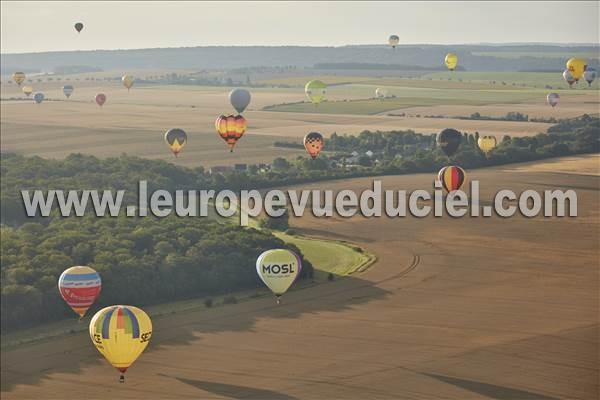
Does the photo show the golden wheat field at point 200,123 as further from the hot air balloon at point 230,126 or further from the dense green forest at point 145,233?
the hot air balloon at point 230,126

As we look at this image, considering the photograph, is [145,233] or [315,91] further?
[315,91]

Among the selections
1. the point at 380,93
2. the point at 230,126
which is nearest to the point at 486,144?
the point at 230,126

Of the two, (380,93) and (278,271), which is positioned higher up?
(380,93)

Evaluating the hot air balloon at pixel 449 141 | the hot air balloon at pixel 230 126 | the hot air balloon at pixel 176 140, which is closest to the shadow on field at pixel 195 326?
the hot air balloon at pixel 230 126

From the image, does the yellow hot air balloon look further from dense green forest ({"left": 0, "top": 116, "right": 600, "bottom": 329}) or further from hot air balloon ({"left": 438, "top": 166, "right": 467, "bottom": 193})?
hot air balloon ({"left": 438, "top": 166, "right": 467, "bottom": 193})

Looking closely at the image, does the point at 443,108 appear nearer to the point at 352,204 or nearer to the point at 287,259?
the point at 352,204

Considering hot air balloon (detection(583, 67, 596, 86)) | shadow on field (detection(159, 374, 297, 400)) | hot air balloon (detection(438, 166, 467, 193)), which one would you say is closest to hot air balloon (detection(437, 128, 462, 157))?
hot air balloon (detection(438, 166, 467, 193))

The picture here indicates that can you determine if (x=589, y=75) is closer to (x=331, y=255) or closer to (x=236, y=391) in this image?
(x=331, y=255)
